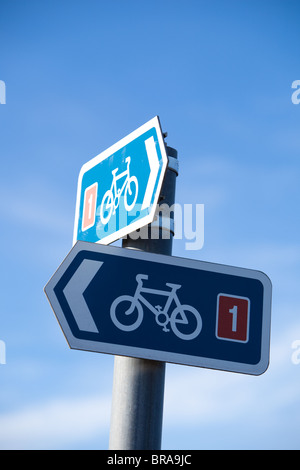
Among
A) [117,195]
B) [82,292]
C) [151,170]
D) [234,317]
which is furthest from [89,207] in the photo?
[234,317]

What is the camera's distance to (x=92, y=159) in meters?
2.66

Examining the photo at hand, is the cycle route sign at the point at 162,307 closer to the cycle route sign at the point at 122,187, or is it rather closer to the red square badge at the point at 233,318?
the red square badge at the point at 233,318

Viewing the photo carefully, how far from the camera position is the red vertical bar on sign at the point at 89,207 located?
251 cm

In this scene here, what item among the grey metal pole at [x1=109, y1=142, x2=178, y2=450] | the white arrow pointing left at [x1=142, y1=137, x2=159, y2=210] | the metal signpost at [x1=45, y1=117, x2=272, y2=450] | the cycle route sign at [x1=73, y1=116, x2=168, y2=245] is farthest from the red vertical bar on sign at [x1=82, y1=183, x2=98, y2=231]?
the grey metal pole at [x1=109, y1=142, x2=178, y2=450]

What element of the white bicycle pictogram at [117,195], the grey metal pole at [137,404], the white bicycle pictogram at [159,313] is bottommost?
the grey metal pole at [137,404]

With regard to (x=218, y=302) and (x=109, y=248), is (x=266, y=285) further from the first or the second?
(x=109, y=248)

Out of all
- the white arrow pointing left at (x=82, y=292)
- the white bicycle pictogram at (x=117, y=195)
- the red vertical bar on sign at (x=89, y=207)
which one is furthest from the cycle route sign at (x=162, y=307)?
the red vertical bar on sign at (x=89, y=207)

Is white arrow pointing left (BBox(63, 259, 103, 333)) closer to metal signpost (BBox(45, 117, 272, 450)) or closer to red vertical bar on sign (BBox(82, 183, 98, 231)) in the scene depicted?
metal signpost (BBox(45, 117, 272, 450))

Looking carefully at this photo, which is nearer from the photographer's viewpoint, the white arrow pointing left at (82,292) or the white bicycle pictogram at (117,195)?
the white arrow pointing left at (82,292)

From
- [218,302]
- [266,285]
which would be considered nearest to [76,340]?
[218,302]

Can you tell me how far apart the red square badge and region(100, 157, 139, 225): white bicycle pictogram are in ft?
1.70

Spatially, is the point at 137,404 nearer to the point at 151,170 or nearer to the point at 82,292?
the point at 82,292
